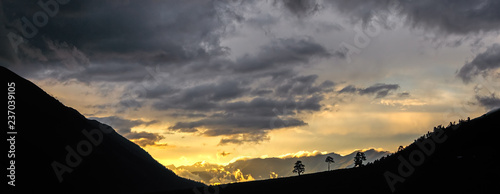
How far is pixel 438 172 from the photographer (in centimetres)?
6694

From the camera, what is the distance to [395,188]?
6862 centimetres

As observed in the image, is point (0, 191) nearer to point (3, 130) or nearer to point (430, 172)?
point (3, 130)

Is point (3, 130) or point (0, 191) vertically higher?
point (3, 130)

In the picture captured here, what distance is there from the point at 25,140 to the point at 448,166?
198 metres

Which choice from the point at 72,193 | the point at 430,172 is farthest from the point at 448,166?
the point at 72,193

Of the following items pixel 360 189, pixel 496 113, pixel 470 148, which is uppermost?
pixel 496 113

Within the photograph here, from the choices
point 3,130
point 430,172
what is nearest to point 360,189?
point 430,172

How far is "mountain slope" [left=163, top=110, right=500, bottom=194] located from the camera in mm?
58906

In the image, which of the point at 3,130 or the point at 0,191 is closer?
the point at 0,191

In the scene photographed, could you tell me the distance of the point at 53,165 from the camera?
7210 inches

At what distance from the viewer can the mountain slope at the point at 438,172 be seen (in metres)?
58.9

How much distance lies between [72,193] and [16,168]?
91.5ft

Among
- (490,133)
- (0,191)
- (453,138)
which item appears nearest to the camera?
(490,133)

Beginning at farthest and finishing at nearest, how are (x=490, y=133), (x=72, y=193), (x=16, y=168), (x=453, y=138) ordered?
(x=72, y=193), (x=16, y=168), (x=453, y=138), (x=490, y=133)
